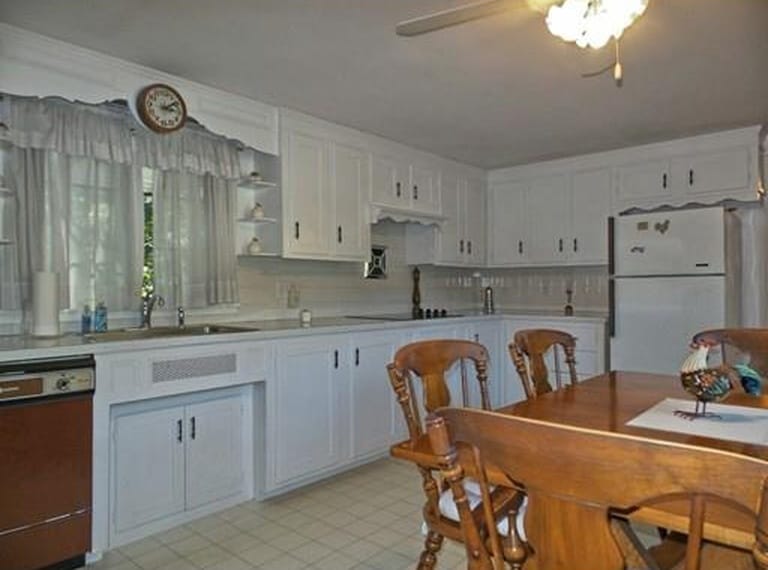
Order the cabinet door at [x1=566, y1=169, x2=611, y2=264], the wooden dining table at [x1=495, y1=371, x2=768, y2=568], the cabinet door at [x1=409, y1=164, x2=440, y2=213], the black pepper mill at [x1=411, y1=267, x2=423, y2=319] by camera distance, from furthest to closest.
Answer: the black pepper mill at [x1=411, y1=267, x2=423, y2=319] < the cabinet door at [x1=566, y1=169, x2=611, y2=264] < the cabinet door at [x1=409, y1=164, x2=440, y2=213] < the wooden dining table at [x1=495, y1=371, x2=768, y2=568]

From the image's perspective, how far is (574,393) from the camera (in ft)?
6.63

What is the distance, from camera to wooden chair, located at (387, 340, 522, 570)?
4.54 feet

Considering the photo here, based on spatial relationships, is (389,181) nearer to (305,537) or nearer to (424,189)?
(424,189)

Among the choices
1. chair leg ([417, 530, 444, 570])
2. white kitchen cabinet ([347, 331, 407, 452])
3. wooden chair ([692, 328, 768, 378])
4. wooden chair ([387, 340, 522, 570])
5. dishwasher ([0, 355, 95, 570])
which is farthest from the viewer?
white kitchen cabinet ([347, 331, 407, 452])

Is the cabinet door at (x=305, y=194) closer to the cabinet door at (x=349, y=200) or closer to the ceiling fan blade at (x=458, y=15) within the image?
the cabinet door at (x=349, y=200)

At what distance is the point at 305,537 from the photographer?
2539mm

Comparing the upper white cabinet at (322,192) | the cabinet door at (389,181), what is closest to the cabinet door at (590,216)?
the cabinet door at (389,181)

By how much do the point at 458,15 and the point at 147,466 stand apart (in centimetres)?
230

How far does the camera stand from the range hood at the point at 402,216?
4117 millimetres

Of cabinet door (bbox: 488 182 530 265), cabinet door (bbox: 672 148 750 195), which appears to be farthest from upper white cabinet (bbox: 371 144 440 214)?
cabinet door (bbox: 672 148 750 195)

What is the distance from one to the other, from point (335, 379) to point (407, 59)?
5.97ft

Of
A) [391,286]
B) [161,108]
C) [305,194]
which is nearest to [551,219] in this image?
[391,286]

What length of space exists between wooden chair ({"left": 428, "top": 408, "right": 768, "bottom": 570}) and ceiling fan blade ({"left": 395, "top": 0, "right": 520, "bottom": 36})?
1252 millimetres

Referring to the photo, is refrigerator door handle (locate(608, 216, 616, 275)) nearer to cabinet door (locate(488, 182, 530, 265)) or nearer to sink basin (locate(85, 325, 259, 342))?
cabinet door (locate(488, 182, 530, 265))
